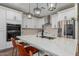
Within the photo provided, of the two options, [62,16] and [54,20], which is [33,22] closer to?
[54,20]

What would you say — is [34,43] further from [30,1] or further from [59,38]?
[30,1]

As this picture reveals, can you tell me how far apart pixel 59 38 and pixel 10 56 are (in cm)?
71

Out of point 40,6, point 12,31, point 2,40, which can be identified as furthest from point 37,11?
point 2,40

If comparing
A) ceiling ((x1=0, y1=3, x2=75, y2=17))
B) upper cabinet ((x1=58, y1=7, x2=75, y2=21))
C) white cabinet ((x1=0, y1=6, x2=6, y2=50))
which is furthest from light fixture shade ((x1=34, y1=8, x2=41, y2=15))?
white cabinet ((x1=0, y1=6, x2=6, y2=50))

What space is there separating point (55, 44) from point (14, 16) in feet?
2.25

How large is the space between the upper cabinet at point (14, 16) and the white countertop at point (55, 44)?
259 mm

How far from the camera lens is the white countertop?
1380mm

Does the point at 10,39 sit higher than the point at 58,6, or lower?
lower

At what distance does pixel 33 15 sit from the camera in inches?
60.4

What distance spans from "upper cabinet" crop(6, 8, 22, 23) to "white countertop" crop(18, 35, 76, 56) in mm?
259

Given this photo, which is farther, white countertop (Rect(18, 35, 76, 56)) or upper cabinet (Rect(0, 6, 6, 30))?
upper cabinet (Rect(0, 6, 6, 30))

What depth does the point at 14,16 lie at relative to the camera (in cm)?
154

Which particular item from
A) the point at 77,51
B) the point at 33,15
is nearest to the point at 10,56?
the point at 33,15

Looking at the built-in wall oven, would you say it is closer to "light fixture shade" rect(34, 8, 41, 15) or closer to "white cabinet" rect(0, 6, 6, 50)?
"white cabinet" rect(0, 6, 6, 50)
